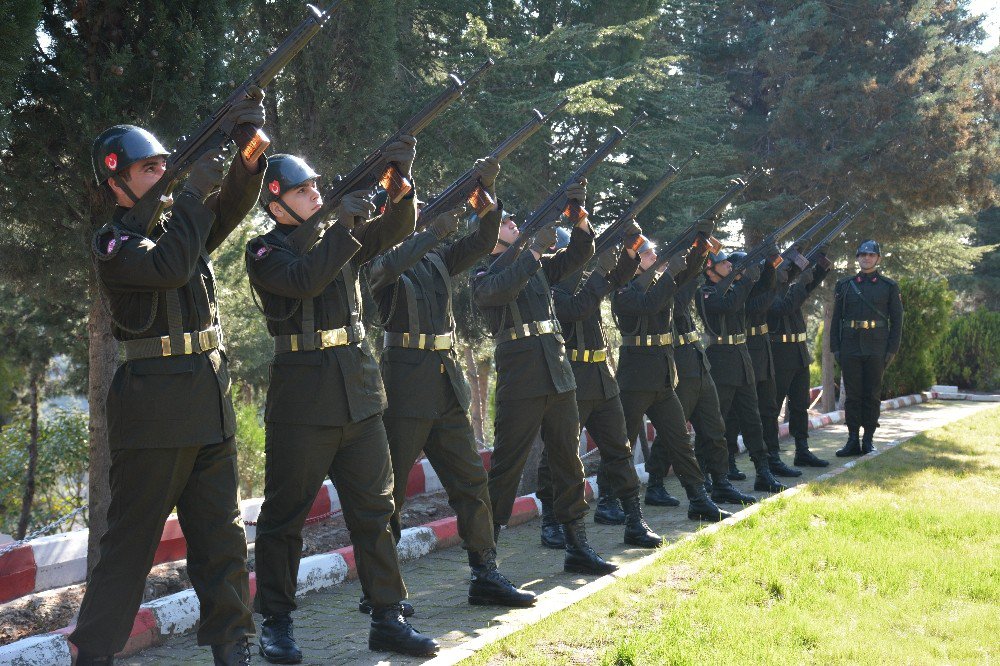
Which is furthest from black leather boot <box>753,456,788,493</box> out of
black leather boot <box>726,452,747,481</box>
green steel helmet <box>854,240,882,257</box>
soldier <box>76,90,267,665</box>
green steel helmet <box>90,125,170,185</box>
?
green steel helmet <box>90,125,170,185</box>

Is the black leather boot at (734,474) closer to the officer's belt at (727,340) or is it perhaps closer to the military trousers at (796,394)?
the military trousers at (796,394)

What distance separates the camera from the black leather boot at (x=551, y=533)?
7129mm

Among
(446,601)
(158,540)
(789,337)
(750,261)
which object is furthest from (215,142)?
(789,337)

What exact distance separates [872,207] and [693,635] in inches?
445

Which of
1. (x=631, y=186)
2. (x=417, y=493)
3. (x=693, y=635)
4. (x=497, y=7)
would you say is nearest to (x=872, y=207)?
(x=631, y=186)

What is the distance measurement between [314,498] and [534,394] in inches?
74.6

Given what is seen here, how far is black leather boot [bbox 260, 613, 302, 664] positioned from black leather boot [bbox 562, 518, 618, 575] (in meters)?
2.03

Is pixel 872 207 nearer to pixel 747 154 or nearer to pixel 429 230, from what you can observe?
pixel 747 154

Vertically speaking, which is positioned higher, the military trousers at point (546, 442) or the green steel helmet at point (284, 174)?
the green steel helmet at point (284, 174)

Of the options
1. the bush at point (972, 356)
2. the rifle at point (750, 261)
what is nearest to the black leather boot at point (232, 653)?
the rifle at point (750, 261)

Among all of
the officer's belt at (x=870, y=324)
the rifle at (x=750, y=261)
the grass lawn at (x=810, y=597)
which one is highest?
the rifle at (x=750, y=261)

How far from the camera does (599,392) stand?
693 centimetres

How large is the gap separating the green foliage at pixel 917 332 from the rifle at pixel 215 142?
49.0 feet

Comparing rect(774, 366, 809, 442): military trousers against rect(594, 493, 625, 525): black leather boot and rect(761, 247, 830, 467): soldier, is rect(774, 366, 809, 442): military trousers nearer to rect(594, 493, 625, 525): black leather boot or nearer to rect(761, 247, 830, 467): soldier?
rect(761, 247, 830, 467): soldier
